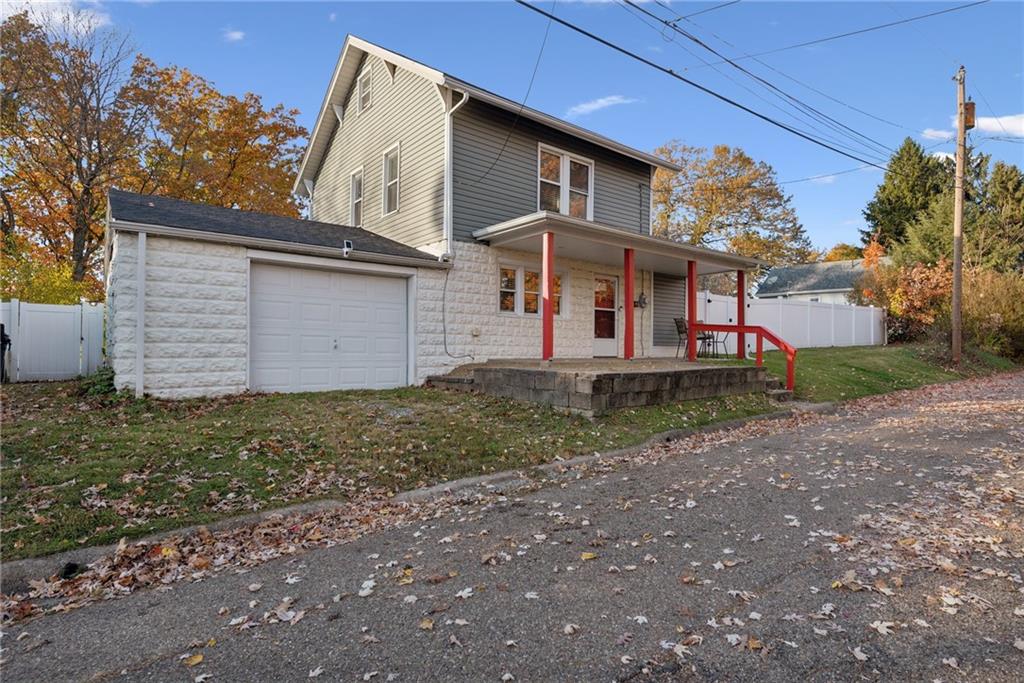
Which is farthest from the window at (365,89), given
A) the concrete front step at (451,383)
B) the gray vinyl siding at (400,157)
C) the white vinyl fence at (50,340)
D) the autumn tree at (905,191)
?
the autumn tree at (905,191)

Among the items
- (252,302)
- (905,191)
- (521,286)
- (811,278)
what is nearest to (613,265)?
(521,286)

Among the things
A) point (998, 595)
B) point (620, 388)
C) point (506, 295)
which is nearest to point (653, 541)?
point (998, 595)

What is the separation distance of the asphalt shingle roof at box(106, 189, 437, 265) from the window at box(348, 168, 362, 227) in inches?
115

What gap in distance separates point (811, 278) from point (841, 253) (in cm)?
1426

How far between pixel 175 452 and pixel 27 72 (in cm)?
1832

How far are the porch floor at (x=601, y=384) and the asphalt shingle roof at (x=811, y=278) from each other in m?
26.3

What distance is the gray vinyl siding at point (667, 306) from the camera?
572 inches

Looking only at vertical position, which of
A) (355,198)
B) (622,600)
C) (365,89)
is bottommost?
(622,600)

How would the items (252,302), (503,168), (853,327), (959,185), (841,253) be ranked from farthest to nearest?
(841,253), (853,327), (959,185), (503,168), (252,302)

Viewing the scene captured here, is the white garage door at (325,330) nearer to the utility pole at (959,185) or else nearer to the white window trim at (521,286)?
the white window trim at (521,286)

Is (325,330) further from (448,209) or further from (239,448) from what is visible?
(239,448)

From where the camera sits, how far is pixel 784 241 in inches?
1353

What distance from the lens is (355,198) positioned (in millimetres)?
14859

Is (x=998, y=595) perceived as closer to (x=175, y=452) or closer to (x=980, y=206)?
(x=175, y=452)
